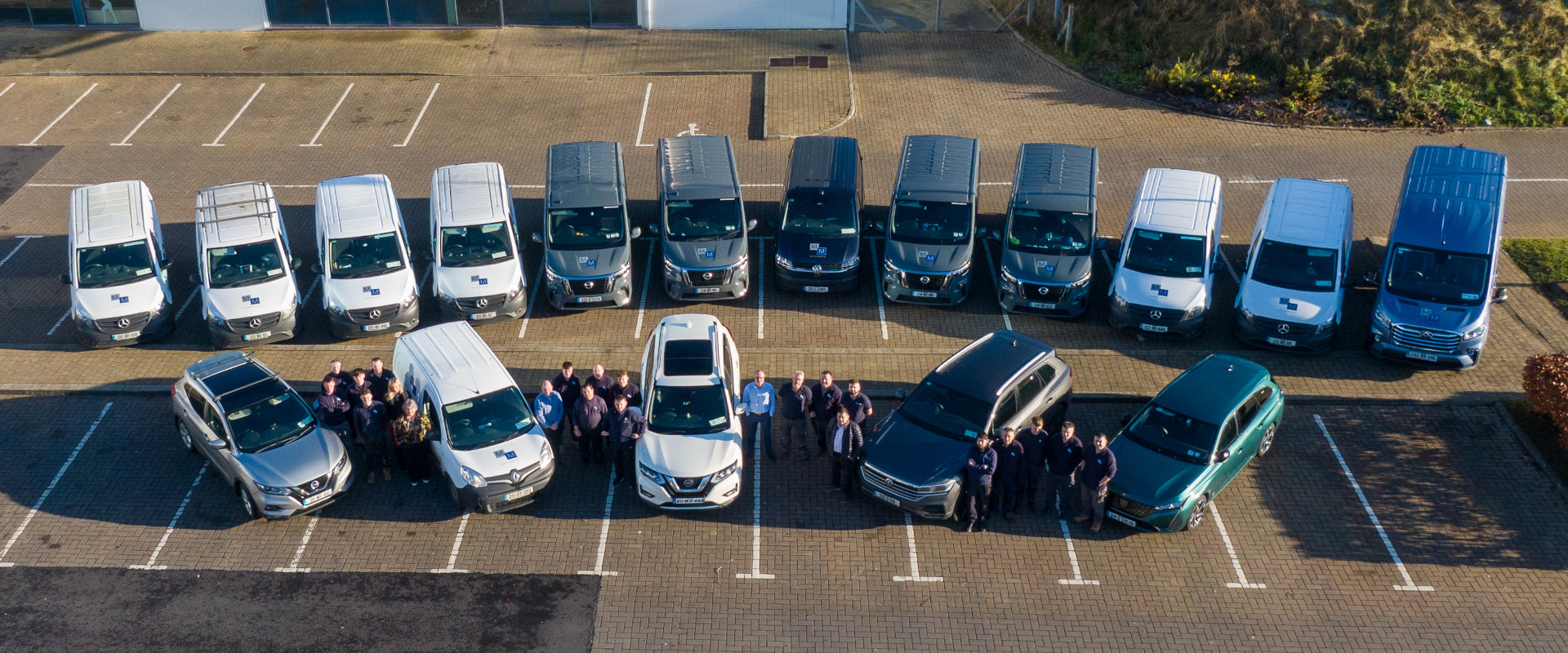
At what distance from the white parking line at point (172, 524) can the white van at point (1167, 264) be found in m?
13.5

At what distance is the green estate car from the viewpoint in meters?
14.0

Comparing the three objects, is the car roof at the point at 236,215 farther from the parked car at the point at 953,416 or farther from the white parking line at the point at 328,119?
the parked car at the point at 953,416

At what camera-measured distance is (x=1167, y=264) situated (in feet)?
59.8

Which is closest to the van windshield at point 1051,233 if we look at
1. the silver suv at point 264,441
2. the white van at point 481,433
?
the white van at point 481,433

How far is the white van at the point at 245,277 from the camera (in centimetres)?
1762

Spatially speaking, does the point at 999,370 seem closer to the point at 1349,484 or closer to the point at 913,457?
the point at 913,457

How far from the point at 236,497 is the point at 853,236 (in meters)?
10.1

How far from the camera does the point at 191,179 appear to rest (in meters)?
23.6

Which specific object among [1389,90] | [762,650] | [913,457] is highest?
[1389,90]

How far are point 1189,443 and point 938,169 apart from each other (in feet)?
24.4

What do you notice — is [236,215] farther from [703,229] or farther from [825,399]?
[825,399]

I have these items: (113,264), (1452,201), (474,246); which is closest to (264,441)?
Answer: (474,246)

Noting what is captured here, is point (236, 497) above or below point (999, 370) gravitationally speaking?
below

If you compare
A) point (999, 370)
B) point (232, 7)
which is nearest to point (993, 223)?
point (999, 370)
